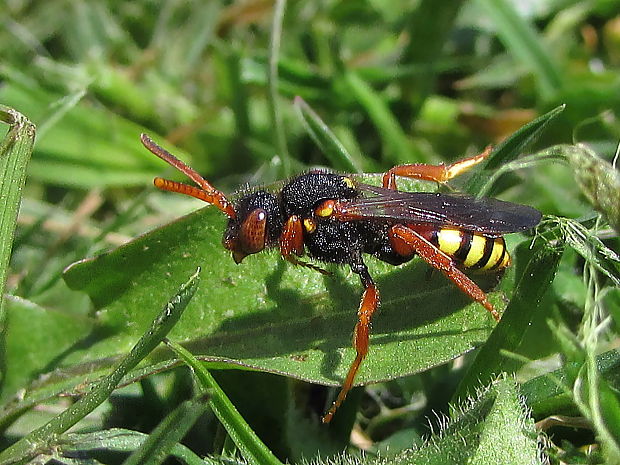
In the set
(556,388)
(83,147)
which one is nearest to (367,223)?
(556,388)

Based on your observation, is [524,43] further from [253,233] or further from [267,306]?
[267,306]

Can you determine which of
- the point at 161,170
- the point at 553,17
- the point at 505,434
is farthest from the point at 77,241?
the point at 553,17

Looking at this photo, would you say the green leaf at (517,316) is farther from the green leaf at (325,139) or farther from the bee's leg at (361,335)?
the green leaf at (325,139)

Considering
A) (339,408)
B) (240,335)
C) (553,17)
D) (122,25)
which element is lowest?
(339,408)

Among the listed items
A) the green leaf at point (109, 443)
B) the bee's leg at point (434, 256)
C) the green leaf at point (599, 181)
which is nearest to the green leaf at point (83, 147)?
the bee's leg at point (434, 256)

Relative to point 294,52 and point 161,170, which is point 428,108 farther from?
point 161,170

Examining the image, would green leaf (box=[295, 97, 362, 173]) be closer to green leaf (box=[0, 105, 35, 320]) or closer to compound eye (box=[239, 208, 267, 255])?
compound eye (box=[239, 208, 267, 255])

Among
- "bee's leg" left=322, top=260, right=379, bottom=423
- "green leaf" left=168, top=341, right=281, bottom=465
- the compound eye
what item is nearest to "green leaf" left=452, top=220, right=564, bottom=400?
"bee's leg" left=322, top=260, right=379, bottom=423
